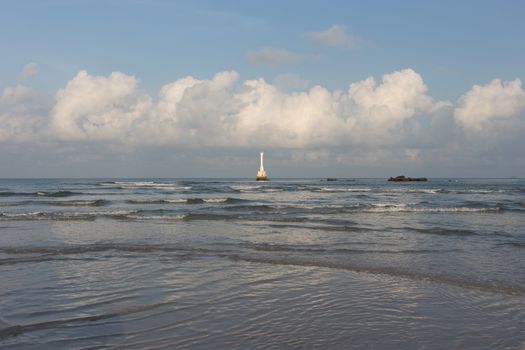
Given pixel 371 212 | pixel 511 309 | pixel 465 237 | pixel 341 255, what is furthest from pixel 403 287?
pixel 371 212

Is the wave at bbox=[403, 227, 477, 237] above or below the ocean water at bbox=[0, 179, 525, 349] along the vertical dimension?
below

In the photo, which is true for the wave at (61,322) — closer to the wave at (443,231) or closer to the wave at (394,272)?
the wave at (394,272)

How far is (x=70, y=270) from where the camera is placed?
29.9 ft

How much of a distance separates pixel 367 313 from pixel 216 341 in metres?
2.30

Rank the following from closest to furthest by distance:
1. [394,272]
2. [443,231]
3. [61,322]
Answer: [61,322] < [394,272] < [443,231]

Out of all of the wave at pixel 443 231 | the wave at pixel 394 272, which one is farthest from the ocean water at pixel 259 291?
the wave at pixel 443 231

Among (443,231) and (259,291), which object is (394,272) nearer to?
(259,291)

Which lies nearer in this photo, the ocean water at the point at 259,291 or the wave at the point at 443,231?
the ocean water at the point at 259,291

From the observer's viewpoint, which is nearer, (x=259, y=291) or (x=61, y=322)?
(x=61, y=322)

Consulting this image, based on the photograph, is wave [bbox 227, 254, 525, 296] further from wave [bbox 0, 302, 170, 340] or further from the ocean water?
wave [bbox 0, 302, 170, 340]

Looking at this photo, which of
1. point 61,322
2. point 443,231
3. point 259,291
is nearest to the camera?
point 61,322

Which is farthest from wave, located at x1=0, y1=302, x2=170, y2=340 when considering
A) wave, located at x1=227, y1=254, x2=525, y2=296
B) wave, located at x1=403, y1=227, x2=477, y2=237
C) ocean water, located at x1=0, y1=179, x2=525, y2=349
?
wave, located at x1=403, y1=227, x2=477, y2=237

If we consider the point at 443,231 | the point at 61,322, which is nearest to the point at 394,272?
the point at 61,322

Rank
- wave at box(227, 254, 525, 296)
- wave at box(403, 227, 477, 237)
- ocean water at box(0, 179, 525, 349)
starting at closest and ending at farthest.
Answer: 1. ocean water at box(0, 179, 525, 349)
2. wave at box(227, 254, 525, 296)
3. wave at box(403, 227, 477, 237)
